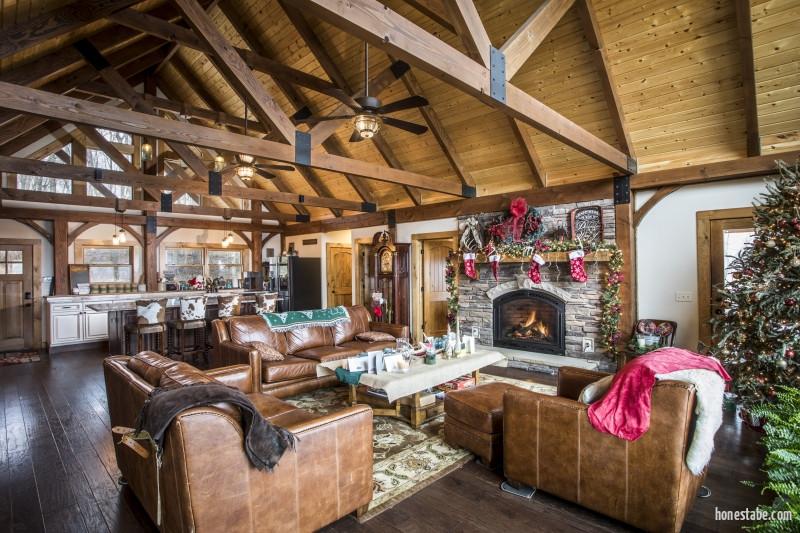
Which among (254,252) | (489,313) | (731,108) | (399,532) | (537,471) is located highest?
(731,108)

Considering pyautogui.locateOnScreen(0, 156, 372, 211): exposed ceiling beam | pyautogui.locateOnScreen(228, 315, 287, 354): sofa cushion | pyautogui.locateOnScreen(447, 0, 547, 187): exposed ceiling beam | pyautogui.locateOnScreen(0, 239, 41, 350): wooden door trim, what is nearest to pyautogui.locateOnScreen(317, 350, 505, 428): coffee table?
pyautogui.locateOnScreen(228, 315, 287, 354): sofa cushion

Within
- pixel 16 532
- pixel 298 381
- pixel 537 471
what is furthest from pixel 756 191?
pixel 16 532

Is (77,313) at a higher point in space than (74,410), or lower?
higher

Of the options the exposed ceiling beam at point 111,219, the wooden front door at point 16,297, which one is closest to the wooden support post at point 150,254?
the exposed ceiling beam at point 111,219

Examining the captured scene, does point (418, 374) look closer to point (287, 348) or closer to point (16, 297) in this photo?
point (287, 348)

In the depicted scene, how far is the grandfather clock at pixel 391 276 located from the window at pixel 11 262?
672 cm

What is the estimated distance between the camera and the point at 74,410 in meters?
4.33

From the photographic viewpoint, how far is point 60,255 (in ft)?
26.7

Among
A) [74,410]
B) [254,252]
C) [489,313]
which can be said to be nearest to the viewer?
[74,410]

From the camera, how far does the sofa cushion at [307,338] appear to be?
524 centimetres

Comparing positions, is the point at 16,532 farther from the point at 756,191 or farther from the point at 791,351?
the point at 756,191

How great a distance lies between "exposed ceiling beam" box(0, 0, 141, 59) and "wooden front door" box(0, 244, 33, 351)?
5.93 metres

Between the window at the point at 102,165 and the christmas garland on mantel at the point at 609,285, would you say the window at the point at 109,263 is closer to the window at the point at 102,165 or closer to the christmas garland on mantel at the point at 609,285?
the window at the point at 102,165

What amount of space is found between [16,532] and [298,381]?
2.52 m
